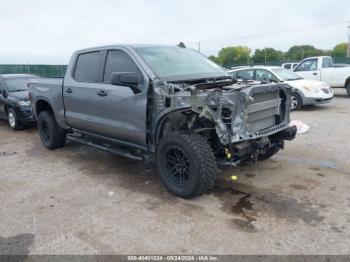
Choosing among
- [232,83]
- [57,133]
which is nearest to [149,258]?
[232,83]

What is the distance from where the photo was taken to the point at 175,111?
4098 mm

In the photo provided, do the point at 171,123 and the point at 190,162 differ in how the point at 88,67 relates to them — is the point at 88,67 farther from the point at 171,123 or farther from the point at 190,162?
the point at 190,162

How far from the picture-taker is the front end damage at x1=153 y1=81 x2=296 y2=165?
3828mm

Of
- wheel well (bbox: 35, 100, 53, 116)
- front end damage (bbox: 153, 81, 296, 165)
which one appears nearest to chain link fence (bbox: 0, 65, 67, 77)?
wheel well (bbox: 35, 100, 53, 116)

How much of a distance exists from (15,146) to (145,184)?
4.08 metres

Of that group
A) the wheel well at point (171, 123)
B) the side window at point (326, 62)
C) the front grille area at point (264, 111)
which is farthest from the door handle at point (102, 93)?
the side window at point (326, 62)

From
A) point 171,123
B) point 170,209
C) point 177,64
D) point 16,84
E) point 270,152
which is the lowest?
point 170,209

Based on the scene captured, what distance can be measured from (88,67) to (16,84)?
5.27 meters

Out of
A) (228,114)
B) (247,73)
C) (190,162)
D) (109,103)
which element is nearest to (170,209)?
(190,162)

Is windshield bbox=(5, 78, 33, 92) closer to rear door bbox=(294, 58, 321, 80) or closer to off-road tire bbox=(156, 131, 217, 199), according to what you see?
off-road tire bbox=(156, 131, 217, 199)

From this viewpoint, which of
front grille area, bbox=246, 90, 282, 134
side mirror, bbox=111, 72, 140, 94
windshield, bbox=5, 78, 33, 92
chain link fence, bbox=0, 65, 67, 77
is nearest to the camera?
front grille area, bbox=246, 90, 282, 134

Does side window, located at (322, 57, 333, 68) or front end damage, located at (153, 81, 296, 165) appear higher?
side window, located at (322, 57, 333, 68)

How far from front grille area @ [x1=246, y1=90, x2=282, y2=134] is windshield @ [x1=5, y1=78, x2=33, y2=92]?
7.66 metres

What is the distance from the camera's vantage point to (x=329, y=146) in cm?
636
